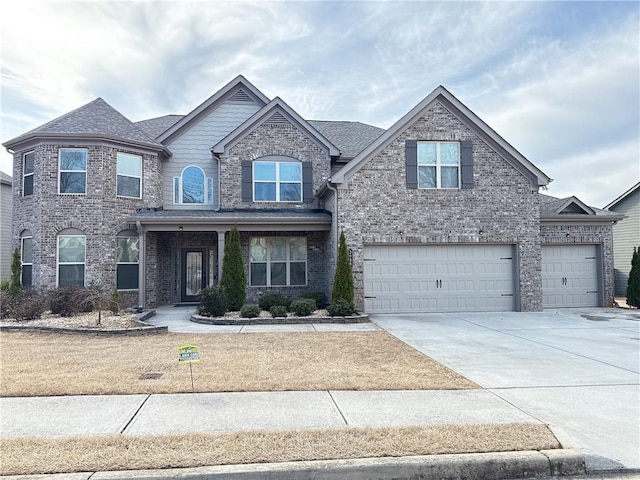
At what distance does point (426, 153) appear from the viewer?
48.0 ft

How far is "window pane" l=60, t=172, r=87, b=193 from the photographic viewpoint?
49.0ft

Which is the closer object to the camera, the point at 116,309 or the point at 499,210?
the point at 116,309

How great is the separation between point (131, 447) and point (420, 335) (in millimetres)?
7655

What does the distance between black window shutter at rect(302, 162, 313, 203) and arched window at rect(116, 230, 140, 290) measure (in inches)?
253

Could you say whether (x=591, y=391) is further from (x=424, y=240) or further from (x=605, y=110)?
(x=605, y=110)

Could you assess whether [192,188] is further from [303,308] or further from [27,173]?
[303,308]

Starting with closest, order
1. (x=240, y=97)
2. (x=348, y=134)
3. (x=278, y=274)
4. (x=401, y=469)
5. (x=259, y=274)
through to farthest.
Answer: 1. (x=401, y=469)
2. (x=259, y=274)
3. (x=278, y=274)
4. (x=240, y=97)
5. (x=348, y=134)

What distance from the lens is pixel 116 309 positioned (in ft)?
44.8

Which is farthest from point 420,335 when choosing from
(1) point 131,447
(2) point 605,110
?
(2) point 605,110

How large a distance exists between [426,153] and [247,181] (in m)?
6.74

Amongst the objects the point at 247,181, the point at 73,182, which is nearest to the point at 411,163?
the point at 247,181

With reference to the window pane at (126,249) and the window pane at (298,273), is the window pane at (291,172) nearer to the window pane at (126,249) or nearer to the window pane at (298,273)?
the window pane at (298,273)

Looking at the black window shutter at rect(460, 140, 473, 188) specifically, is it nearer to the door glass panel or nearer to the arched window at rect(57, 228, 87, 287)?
the door glass panel

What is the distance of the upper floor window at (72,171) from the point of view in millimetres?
14961
